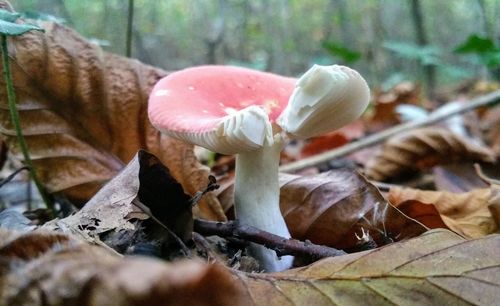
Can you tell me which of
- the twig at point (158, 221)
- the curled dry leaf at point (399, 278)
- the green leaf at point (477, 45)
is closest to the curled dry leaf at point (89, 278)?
the curled dry leaf at point (399, 278)

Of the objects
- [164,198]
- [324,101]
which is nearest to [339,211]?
[324,101]

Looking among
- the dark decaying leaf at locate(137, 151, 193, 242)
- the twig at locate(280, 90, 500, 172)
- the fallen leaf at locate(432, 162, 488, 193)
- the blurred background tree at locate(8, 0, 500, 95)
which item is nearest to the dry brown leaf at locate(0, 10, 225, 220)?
the dark decaying leaf at locate(137, 151, 193, 242)

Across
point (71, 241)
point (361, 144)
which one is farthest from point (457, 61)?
point (71, 241)

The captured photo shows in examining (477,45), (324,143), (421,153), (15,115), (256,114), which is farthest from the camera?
(477,45)

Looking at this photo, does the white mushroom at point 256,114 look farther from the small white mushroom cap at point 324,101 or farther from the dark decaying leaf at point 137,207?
the dark decaying leaf at point 137,207

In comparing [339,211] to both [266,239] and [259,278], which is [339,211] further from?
[259,278]
